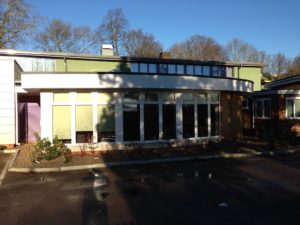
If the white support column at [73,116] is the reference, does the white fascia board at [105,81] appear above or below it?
above

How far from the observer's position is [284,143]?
14883 millimetres

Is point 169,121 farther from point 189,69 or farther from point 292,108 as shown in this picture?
point 189,69

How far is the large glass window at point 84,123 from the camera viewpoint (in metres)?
13.6

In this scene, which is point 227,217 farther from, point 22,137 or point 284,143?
point 22,137

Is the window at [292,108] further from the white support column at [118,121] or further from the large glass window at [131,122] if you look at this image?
the white support column at [118,121]

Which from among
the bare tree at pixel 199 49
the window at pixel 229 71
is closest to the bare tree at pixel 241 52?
the bare tree at pixel 199 49

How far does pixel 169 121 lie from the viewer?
14.7 metres

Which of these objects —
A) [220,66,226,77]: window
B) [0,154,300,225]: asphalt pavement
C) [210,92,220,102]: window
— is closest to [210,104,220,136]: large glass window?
[210,92,220,102]: window

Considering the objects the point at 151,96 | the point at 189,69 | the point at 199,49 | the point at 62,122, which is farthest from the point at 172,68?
the point at 199,49

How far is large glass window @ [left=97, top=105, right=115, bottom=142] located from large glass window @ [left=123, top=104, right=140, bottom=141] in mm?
585

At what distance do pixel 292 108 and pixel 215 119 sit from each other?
23.2 feet

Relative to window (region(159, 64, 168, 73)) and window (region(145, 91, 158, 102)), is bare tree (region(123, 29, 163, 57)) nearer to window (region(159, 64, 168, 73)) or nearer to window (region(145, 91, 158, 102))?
window (region(159, 64, 168, 73))

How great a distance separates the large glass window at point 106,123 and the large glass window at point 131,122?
0.59 metres

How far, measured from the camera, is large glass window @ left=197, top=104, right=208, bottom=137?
1555 centimetres
